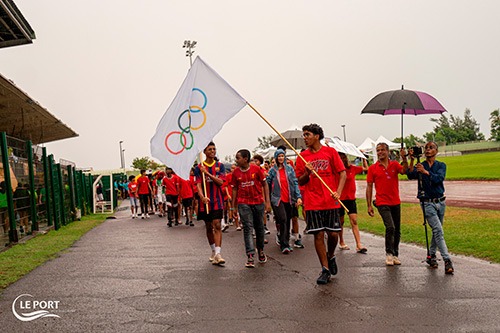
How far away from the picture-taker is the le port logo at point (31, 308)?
242 inches

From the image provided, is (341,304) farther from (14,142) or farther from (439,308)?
(14,142)

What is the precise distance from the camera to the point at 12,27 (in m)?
18.2

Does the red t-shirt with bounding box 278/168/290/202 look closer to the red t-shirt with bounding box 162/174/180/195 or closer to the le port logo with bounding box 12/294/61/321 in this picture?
the le port logo with bounding box 12/294/61/321

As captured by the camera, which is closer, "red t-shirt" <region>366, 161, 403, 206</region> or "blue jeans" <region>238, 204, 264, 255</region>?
"red t-shirt" <region>366, 161, 403, 206</region>

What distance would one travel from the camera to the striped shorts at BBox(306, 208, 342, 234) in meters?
7.49

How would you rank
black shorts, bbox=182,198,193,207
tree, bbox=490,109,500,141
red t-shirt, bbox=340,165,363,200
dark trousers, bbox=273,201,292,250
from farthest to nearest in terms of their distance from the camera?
tree, bbox=490,109,500,141
black shorts, bbox=182,198,193,207
dark trousers, bbox=273,201,292,250
red t-shirt, bbox=340,165,363,200

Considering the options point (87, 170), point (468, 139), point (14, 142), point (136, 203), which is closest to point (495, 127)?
point (468, 139)

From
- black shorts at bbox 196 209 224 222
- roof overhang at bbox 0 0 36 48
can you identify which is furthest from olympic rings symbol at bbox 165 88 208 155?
roof overhang at bbox 0 0 36 48

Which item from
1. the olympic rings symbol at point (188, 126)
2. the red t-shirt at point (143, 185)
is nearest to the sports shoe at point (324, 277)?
the olympic rings symbol at point (188, 126)

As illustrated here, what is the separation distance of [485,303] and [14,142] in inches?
476

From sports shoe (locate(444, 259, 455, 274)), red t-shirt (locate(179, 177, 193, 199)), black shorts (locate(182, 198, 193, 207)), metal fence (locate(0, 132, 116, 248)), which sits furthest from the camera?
black shorts (locate(182, 198, 193, 207))

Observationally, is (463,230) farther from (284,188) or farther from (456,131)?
(456,131)

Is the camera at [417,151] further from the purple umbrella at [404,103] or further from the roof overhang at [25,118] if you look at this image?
the roof overhang at [25,118]

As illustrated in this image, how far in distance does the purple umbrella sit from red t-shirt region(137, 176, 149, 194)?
14.1 metres
